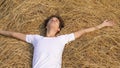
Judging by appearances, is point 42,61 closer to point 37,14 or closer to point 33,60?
point 33,60

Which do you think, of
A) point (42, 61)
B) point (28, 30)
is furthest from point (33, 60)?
point (28, 30)

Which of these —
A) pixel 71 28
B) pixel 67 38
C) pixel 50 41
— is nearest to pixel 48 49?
pixel 50 41

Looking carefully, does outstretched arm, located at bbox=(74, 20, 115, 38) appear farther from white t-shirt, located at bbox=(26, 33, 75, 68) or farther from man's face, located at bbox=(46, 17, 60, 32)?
man's face, located at bbox=(46, 17, 60, 32)

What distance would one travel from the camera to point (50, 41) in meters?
2.89

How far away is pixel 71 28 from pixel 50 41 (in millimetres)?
240

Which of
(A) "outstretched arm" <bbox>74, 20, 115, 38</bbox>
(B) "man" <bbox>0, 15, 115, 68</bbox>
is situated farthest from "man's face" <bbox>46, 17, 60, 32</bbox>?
→ (A) "outstretched arm" <bbox>74, 20, 115, 38</bbox>

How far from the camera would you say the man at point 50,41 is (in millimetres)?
2781

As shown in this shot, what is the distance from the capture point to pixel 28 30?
3068mm

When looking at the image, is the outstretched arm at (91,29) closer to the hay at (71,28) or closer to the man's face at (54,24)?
the hay at (71,28)

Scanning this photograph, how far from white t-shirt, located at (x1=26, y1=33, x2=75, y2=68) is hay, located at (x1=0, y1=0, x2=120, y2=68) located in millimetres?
50

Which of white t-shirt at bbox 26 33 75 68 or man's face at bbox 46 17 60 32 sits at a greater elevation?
man's face at bbox 46 17 60 32

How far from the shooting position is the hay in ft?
9.28

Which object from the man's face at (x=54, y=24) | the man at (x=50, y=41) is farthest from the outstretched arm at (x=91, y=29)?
the man's face at (x=54, y=24)

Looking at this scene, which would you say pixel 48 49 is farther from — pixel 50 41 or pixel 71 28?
pixel 71 28
